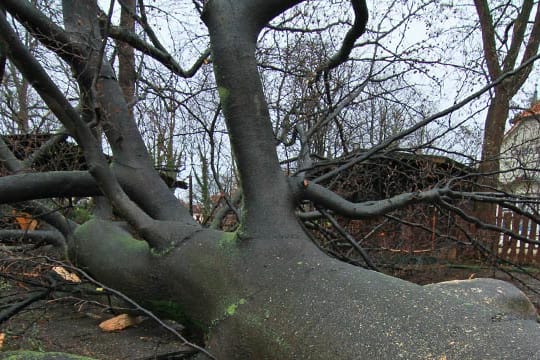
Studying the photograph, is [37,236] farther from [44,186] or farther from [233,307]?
[233,307]

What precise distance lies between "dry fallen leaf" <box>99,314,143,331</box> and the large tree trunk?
194 centimetres

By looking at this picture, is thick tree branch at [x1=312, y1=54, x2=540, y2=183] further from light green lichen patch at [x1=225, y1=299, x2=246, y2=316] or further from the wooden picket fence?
the wooden picket fence

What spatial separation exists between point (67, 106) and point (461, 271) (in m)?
6.11

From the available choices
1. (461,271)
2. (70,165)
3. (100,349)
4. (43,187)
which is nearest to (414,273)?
(461,271)

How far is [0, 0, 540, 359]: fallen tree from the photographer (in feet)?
3.60

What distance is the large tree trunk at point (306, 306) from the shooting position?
1.04 m

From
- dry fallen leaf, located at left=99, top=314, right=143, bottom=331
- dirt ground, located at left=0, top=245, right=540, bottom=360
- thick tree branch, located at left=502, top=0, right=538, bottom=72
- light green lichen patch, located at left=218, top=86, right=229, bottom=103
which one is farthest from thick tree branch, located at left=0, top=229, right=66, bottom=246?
thick tree branch, located at left=502, top=0, right=538, bottom=72

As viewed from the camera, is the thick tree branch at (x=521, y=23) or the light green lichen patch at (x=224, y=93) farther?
the thick tree branch at (x=521, y=23)

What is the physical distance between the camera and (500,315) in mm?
1122

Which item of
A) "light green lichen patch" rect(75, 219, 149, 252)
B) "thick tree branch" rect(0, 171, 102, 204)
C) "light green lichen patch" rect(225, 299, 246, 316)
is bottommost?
"light green lichen patch" rect(225, 299, 246, 316)

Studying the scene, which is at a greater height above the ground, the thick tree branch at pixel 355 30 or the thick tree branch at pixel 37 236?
the thick tree branch at pixel 355 30

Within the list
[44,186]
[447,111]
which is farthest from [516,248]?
[44,186]

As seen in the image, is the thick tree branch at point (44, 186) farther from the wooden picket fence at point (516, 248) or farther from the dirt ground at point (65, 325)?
the wooden picket fence at point (516, 248)

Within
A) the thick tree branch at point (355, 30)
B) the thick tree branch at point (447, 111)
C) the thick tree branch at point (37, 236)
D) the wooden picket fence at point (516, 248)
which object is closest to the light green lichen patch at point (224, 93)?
the thick tree branch at point (447, 111)
